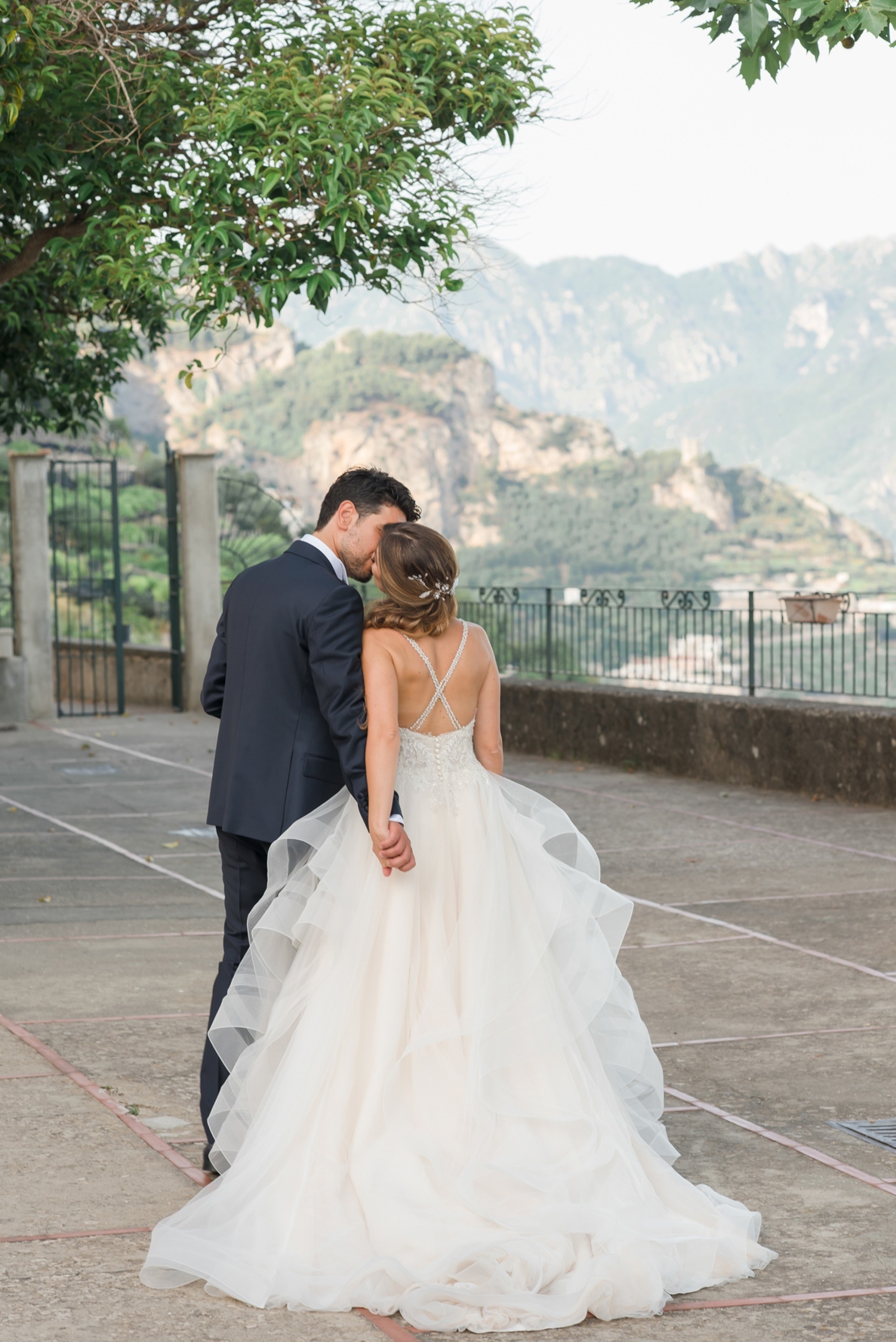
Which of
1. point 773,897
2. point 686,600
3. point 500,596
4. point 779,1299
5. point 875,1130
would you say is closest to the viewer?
point 779,1299

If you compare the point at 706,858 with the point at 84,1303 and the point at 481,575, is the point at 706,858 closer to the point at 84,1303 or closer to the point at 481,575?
the point at 84,1303

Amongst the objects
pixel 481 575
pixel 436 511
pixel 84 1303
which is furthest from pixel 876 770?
pixel 436 511

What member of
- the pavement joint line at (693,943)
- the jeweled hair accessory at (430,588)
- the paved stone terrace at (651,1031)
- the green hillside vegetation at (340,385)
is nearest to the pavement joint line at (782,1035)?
the paved stone terrace at (651,1031)

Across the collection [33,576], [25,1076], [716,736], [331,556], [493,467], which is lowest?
[25,1076]

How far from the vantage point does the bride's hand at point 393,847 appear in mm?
3705

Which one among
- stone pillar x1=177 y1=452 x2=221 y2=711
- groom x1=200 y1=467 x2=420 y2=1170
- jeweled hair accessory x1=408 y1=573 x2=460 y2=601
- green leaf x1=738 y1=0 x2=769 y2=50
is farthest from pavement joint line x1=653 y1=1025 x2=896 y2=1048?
stone pillar x1=177 y1=452 x2=221 y2=711

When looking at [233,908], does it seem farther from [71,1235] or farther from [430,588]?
[430,588]

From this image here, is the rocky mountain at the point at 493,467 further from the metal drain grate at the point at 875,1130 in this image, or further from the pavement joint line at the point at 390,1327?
the pavement joint line at the point at 390,1327

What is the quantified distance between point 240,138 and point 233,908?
16.6 ft

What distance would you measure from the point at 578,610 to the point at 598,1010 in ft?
36.9

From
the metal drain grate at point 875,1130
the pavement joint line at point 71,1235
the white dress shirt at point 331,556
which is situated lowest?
the metal drain grate at point 875,1130

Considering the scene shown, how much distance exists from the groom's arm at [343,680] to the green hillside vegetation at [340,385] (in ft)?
414

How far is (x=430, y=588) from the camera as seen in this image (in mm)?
3760

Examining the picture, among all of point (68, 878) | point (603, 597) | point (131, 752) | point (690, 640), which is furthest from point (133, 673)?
point (68, 878)
